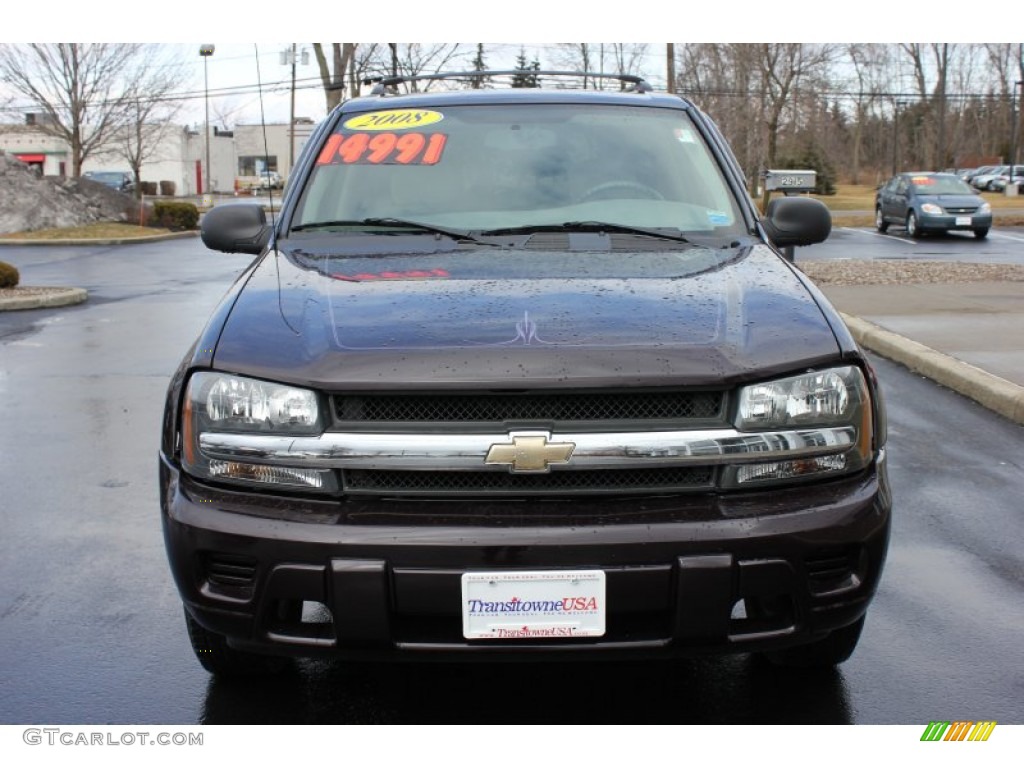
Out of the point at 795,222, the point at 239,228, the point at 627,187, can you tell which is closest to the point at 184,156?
the point at 239,228

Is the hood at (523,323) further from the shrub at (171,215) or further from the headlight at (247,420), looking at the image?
the shrub at (171,215)

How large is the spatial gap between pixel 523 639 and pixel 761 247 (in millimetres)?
1689

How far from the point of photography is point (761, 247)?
12.0ft

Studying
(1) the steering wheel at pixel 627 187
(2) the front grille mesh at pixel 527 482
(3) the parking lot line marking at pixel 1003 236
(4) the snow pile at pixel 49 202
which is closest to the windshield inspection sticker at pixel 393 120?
(1) the steering wheel at pixel 627 187

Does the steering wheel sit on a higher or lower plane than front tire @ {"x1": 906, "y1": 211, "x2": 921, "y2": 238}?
higher

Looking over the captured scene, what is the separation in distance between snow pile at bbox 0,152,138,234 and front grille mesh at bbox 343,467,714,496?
31006 mm

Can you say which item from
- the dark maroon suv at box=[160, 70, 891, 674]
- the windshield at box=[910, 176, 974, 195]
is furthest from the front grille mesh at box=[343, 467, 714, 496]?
the windshield at box=[910, 176, 974, 195]

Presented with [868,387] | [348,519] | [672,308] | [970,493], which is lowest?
[970,493]

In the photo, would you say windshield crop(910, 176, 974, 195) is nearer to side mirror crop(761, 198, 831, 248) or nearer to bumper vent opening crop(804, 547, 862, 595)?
side mirror crop(761, 198, 831, 248)

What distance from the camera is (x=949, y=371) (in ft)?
26.1

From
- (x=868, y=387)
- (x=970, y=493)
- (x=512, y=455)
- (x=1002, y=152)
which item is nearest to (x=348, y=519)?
(x=512, y=455)

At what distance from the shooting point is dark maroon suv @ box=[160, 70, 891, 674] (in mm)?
2516

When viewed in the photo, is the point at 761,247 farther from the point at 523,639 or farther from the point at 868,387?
the point at 523,639
